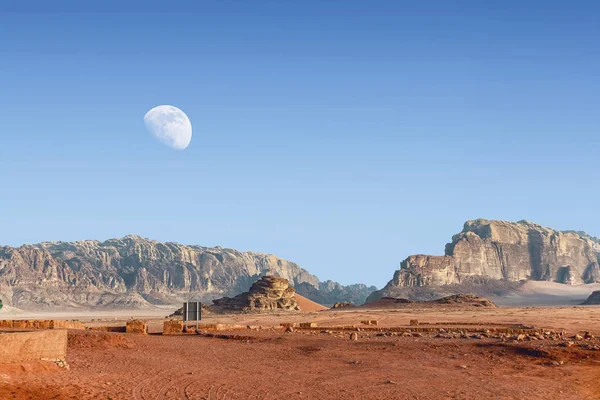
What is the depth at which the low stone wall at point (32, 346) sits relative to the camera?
17.2 m

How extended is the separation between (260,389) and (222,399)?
5.95 feet

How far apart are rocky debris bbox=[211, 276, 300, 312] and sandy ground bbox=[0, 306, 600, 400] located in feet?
269

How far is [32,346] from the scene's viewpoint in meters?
17.9

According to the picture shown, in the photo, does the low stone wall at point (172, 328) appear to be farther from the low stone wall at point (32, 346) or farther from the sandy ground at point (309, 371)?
the low stone wall at point (32, 346)

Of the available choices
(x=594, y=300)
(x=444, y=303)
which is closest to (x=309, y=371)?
(x=444, y=303)

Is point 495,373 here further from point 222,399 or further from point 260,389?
point 222,399

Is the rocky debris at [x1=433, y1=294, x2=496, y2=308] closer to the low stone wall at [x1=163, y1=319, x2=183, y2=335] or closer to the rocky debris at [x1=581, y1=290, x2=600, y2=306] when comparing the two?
the rocky debris at [x1=581, y1=290, x2=600, y2=306]

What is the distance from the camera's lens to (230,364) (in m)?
23.7

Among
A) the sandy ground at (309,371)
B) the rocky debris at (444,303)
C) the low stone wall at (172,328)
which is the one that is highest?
the rocky debris at (444,303)

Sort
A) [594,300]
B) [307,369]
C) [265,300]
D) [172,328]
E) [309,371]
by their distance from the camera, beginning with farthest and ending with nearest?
[594,300] → [265,300] → [172,328] → [307,369] → [309,371]

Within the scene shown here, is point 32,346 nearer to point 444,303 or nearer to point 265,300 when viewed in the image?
point 265,300

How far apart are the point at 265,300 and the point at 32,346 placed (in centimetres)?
9771

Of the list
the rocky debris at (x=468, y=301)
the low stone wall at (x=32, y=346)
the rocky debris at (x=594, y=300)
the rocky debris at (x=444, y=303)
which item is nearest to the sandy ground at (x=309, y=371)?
the low stone wall at (x=32, y=346)

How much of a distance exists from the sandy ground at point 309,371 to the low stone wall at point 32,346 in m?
0.35
